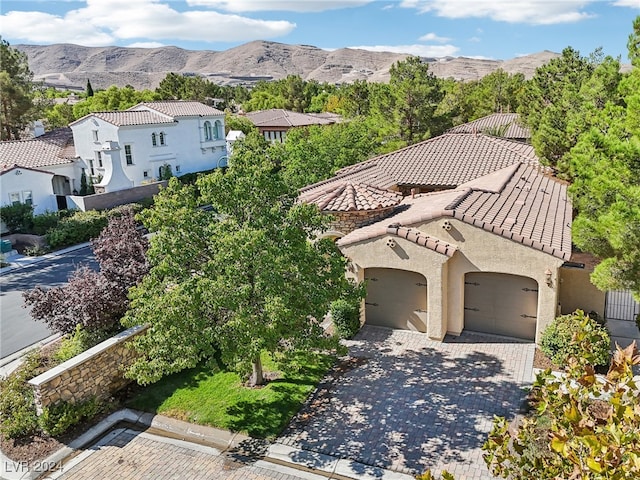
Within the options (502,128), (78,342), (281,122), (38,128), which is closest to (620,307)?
(78,342)

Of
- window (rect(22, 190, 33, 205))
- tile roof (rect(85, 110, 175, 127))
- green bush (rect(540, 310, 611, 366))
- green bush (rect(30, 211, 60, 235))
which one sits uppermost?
tile roof (rect(85, 110, 175, 127))

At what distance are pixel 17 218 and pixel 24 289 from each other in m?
10.0

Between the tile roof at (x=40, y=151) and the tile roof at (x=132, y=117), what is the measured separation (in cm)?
259

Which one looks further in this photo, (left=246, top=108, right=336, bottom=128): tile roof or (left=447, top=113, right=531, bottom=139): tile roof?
(left=246, top=108, right=336, bottom=128): tile roof

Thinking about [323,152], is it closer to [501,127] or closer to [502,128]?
[502,128]

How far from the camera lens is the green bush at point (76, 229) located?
34406 millimetres

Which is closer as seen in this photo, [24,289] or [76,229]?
[24,289]

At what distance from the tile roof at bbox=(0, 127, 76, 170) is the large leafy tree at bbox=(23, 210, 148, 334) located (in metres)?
24.5

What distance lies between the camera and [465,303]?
18.9m

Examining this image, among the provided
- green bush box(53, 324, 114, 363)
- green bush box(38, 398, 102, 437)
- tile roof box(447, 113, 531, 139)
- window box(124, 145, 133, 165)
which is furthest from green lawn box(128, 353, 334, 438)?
window box(124, 145, 133, 165)

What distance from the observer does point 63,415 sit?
14.0 m

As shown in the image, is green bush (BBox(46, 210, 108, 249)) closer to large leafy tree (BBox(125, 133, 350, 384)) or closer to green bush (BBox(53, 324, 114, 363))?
green bush (BBox(53, 324, 114, 363))

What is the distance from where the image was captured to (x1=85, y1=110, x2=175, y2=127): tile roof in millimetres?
44844

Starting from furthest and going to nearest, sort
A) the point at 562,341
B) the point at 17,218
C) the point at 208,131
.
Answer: the point at 208,131, the point at 17,218, the point at 562,341
